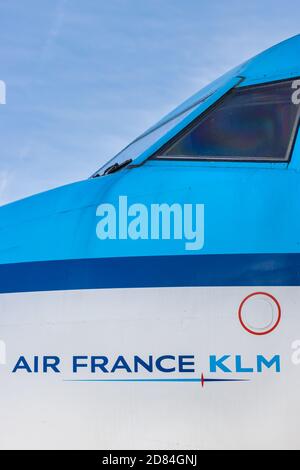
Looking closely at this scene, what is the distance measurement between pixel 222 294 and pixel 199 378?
43 cm

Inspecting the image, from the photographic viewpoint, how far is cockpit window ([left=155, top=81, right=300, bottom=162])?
3.55m

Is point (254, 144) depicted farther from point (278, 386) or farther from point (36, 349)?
point (36, 349)

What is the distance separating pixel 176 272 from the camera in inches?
125

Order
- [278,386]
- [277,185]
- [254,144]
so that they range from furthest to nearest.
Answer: [254,144] < [277,185] < [278,386]

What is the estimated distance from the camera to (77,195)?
341 cm

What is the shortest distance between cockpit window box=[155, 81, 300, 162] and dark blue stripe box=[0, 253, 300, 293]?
25.5 inches

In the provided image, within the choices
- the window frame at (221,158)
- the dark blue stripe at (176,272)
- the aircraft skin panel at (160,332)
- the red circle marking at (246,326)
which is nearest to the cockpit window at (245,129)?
the window frame at (221,158)

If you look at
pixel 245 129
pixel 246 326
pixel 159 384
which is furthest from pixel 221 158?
pixel 159 384

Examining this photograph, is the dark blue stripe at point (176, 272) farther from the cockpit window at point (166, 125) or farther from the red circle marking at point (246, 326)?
the cockpit window at point (166, 125)

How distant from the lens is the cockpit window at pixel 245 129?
3551mm

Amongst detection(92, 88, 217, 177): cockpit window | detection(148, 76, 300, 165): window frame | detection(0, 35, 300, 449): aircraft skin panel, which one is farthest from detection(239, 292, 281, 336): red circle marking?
detection(92, 88, 217, 177): cockpit window

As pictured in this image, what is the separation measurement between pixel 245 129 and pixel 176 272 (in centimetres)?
102

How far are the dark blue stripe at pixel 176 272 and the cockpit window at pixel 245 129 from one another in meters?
0.65
